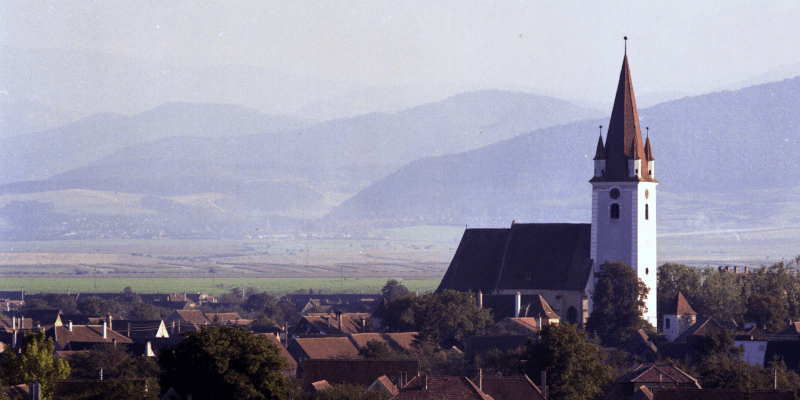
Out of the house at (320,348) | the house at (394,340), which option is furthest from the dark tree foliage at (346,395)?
the house at (394,340)

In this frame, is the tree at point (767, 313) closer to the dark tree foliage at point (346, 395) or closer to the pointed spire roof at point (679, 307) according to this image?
the pointed spire roof at point (679, 307)

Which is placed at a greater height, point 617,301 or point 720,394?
point 617,301

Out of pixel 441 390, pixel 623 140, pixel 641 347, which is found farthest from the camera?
pixel 623 140

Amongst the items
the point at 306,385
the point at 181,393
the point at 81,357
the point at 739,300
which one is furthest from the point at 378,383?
the point at 739,300

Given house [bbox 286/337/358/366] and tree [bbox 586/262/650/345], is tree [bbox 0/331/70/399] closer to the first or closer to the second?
house [bbox 286/337/358/366]

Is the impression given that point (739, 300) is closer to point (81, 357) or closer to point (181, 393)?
point (81, 357)

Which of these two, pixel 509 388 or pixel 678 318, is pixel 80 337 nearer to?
pixel 509 388

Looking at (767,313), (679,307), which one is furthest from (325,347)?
(767,313)

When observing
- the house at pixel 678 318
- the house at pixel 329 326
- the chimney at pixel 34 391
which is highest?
the house at pixel 678 318
